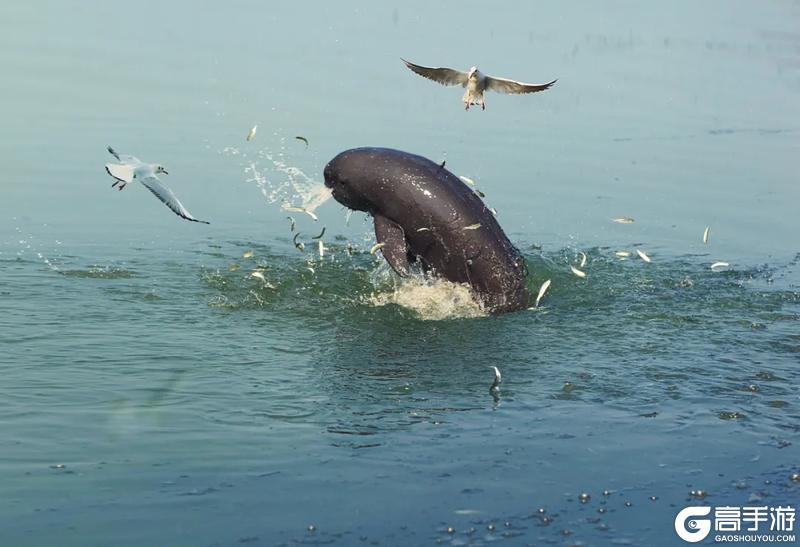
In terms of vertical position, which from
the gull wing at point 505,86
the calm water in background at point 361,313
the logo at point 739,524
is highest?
the gull wing at point 505,86

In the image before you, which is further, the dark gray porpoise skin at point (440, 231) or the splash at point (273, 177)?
the splash at point (273, 177)

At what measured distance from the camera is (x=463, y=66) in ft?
98.7

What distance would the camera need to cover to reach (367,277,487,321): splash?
622 inches

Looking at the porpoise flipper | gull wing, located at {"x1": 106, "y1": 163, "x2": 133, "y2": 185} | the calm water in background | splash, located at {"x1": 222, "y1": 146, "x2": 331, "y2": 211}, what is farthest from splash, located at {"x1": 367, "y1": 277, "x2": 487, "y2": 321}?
gull wing, located at {"x1": 106, "y1": 163, "x2": 133, "y2": 185}

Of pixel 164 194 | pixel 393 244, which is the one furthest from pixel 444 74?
pixel 164 194

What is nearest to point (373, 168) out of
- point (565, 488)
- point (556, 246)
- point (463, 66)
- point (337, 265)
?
point (337, 265)

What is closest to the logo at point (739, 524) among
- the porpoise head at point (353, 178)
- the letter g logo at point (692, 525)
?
the letter g logo at point (692, 525)

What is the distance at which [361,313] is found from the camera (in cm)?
1572

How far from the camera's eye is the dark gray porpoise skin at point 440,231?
631 inches

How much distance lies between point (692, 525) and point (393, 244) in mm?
6995

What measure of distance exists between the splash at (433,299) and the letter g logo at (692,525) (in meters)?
5.88

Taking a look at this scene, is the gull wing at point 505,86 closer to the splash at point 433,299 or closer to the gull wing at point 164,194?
the splash at point 433,299

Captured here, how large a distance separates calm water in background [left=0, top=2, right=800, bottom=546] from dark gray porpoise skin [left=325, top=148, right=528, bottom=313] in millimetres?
566

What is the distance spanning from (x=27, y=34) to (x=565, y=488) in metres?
24.8
